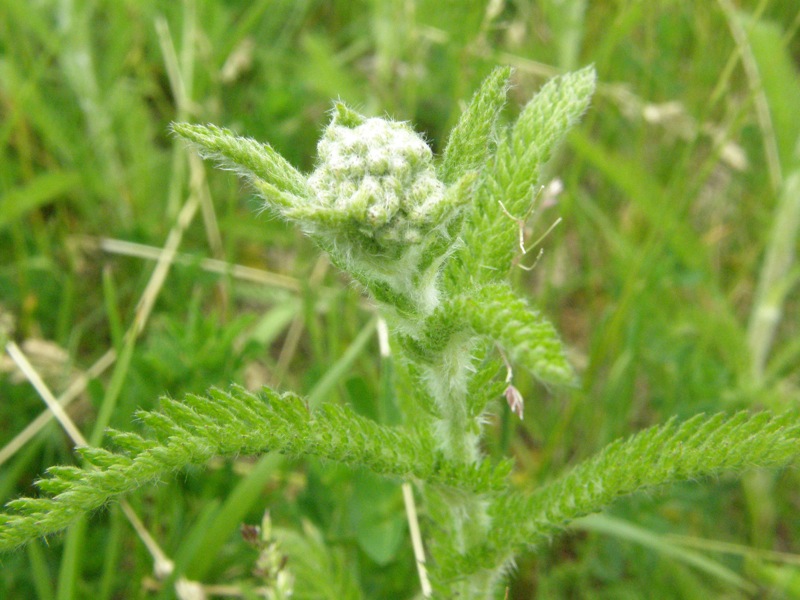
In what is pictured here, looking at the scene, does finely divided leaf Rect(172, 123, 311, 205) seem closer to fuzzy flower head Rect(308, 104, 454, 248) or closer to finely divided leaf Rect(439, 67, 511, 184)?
fuzzy flower head Rect(308, 104, 454, 248)

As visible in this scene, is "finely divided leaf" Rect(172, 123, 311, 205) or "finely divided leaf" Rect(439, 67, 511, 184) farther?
"finely divided leaf" Rect(439, 67, 511, 184)

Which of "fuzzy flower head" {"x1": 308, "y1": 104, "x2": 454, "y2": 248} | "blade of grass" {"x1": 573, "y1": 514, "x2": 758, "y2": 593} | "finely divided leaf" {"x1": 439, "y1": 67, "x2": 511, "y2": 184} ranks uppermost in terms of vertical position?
"finely divided leaf" {"x1": 439, "y1": 67, "x2": 511, "y2": 184}

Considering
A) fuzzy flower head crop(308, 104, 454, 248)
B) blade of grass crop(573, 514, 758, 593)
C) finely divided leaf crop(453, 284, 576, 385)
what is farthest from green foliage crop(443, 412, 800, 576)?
blade of grass crop(573, 514, 758, 593)

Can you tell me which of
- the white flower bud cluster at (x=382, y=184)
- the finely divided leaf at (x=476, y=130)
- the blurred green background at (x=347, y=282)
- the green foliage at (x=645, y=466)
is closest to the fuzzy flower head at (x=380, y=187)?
the white flower bud cluster at (x=382, y=184)

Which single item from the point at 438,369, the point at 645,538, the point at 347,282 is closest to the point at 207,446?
the point at 438,369

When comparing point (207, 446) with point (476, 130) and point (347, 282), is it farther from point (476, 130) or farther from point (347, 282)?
point (347, 282)

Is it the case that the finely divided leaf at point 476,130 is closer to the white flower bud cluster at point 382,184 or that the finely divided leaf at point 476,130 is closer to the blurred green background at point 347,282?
the white flower bud cluster at point 382,184

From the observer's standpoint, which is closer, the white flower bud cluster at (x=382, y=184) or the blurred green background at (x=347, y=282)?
the white flower bud cluster at (x=382, y=184)
